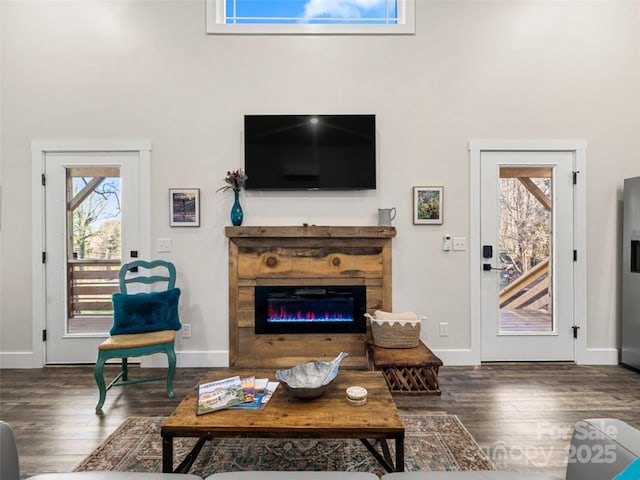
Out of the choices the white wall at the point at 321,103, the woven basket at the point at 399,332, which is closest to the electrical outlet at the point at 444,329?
the white wall at the point at 321,103

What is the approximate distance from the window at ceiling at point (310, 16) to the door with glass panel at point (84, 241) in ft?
5.39

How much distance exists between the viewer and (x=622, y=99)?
3.55m

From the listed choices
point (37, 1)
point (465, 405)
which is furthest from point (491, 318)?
point (37, 1)

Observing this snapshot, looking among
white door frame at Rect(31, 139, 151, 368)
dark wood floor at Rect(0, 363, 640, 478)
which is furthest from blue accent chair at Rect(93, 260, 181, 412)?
white door frame at Rect(31, 139, 151, 368)

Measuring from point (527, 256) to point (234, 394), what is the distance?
123 inches

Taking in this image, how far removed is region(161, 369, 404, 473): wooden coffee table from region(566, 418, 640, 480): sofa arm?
2.10ft

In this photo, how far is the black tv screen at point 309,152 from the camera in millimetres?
3436

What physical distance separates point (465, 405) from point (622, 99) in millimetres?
3359

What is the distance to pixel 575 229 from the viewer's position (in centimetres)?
354

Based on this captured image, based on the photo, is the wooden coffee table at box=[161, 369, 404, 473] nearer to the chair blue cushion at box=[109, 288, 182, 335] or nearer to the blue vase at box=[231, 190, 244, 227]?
the chair blue cushion at box=[109, 288, 182, 335]

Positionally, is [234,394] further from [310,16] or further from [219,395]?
[310,16]

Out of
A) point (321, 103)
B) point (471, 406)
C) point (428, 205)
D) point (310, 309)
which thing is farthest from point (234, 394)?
point (321, 103)

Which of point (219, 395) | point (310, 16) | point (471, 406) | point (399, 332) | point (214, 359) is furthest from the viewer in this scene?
point (310, 16)

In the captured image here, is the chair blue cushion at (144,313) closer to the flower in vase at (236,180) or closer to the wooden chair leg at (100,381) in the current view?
the wooden chair leg at (100,381)
